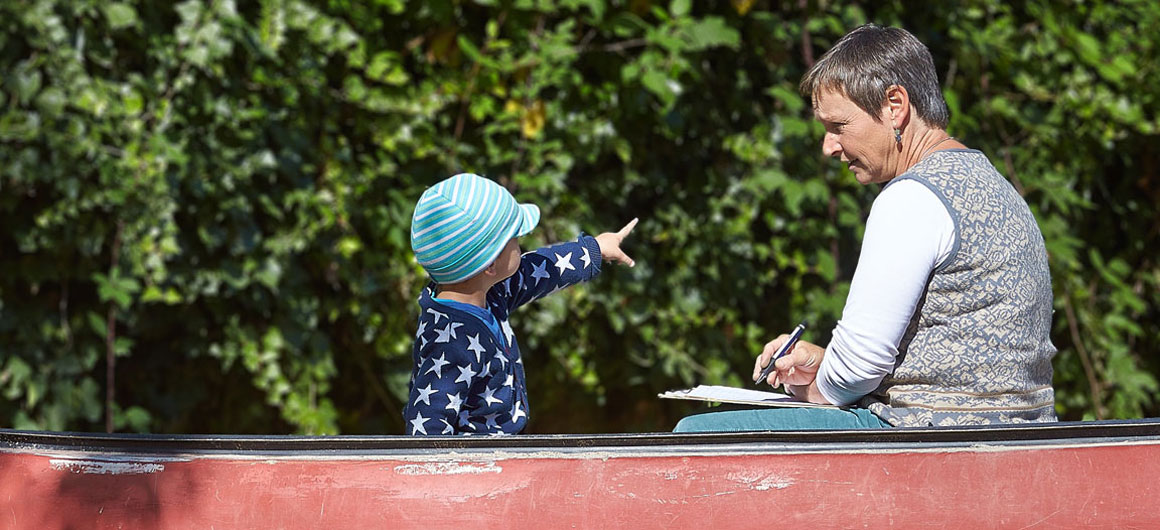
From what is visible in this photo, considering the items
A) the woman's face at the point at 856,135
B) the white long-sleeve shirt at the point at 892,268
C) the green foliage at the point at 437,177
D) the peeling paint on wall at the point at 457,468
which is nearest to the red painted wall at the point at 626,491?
the peeling paint on wall at the point at 457,468

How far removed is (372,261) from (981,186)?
7.21 ft

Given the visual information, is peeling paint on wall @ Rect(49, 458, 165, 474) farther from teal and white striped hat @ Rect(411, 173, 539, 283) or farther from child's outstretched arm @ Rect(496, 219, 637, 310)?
child's outstretched arm @ Rect(496, 219, 637, 310)

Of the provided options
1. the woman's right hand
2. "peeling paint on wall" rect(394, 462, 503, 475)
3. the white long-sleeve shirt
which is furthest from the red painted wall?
the woman's right hand

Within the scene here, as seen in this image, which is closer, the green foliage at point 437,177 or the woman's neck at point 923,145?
the woman's neck at point 923,145

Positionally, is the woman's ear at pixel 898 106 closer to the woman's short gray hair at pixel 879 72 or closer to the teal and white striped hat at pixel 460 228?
the woman's short gray hair at pixel 879 72

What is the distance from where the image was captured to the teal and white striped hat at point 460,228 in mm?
2008

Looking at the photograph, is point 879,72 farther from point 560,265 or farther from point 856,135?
point 560,265

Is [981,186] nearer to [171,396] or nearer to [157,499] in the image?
[157,499]

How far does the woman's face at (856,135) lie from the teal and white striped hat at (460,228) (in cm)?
58

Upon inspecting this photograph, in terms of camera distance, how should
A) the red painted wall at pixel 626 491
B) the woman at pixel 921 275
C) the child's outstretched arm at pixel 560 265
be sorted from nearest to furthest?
the red painted wall at pixel 626 491 < the woman at pixel 921 275 < the child's outstretched arm at pixel 560 265

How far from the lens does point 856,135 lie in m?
1.98

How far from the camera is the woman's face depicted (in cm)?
196

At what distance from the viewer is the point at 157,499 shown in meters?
1.77

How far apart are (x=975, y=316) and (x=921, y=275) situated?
13 cm
